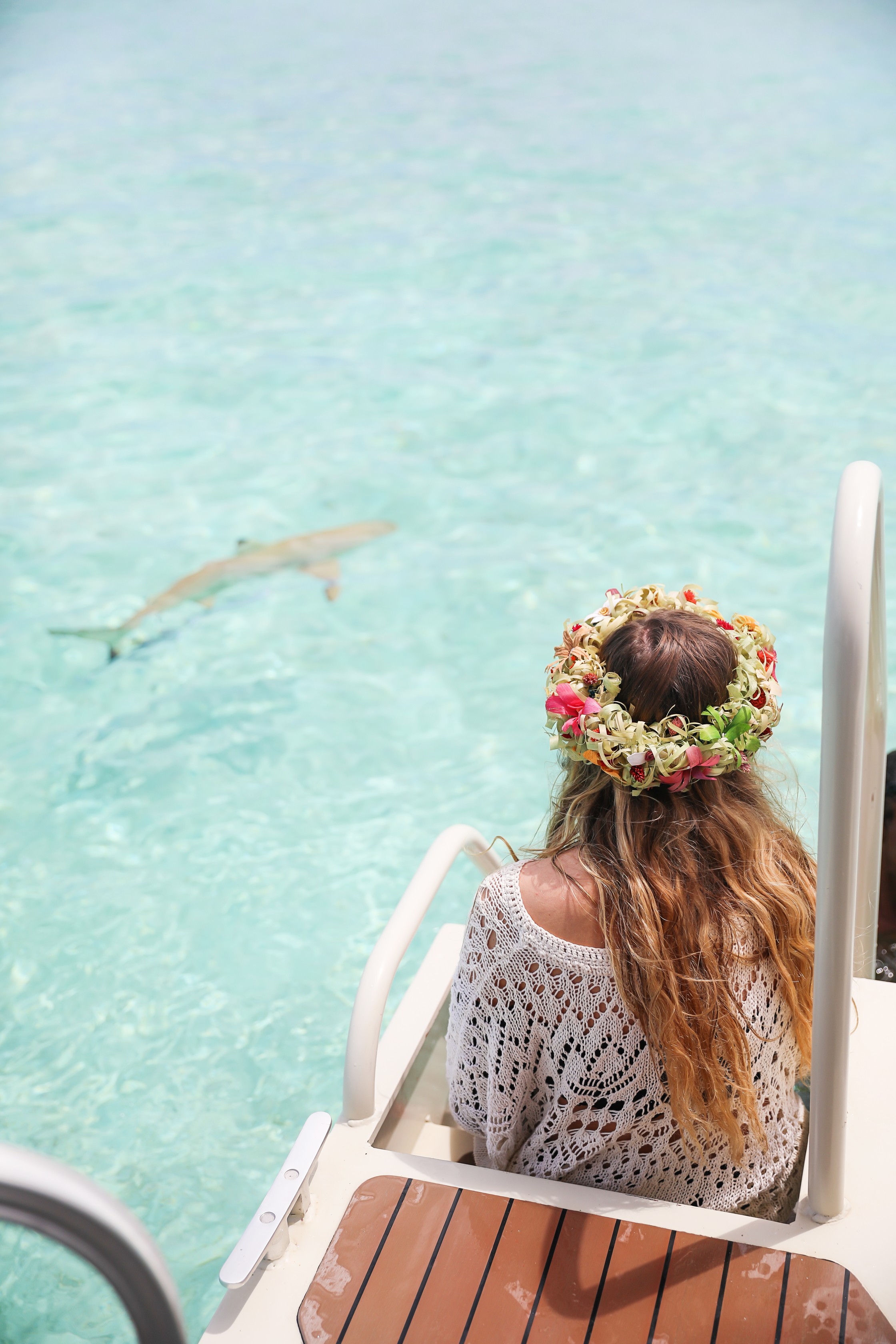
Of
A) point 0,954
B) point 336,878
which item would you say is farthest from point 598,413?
point 0,954

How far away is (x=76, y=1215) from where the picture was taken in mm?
714

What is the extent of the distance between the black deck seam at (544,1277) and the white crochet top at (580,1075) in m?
0.11

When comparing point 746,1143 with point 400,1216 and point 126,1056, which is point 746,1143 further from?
point 126,1056

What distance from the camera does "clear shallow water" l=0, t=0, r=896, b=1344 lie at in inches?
145

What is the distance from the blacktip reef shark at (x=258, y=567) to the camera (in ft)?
18.2

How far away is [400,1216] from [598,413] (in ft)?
20.3

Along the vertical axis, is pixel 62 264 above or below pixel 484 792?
above

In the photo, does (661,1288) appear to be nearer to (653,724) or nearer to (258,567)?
(653,724)

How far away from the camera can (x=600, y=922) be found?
161 centimetres

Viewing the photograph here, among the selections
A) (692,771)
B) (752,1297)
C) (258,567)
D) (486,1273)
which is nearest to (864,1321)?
(752,1297)

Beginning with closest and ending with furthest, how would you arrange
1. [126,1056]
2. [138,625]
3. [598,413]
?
1. [126,1056]
2. [138,625]
3. [598,413]

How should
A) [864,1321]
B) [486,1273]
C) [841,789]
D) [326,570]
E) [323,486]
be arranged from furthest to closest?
[323,486]
[326,570]
[486,1273]
[864,1321]
[841,789]

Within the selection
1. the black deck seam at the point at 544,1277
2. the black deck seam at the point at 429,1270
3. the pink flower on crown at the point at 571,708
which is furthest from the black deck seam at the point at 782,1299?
the pink flower on crown at the point at 571,708

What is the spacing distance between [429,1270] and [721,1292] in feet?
1.41
